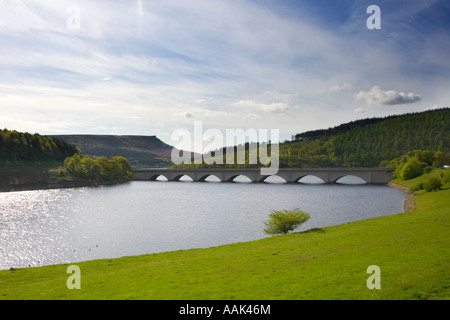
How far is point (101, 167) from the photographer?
15075 centimetres

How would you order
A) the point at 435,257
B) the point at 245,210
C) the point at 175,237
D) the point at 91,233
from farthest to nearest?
the point at 245,210
the point at 91,233
the point at 175,237
the point at 435,257

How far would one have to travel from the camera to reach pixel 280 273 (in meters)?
18.8

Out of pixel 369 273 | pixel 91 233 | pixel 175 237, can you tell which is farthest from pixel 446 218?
pixel 91 233

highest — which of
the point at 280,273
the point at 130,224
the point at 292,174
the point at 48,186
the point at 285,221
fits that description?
the point at 292,174

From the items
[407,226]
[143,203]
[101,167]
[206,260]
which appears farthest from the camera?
[101,167]

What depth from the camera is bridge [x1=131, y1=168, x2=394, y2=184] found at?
441 feet

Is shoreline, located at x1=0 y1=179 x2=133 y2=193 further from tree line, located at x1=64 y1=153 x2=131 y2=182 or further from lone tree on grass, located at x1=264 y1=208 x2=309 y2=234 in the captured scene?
lone tree on grass, located at x1=264 y1=208 x2=309 y2=234

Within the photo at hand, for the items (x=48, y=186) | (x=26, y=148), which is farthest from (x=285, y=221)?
(x=26, y=148)

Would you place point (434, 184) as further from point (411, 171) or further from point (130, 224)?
point (130, 224)

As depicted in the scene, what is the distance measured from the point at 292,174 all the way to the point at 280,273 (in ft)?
438

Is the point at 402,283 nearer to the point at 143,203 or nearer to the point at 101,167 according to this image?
the point at 143,203

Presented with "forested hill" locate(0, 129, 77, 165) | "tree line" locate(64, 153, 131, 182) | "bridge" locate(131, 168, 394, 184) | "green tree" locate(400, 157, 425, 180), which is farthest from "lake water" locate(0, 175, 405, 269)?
"forested hill" locate(0, 129, 77, 165)

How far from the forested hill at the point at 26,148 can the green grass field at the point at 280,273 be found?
146m

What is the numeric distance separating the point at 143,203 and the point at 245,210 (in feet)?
90.6
